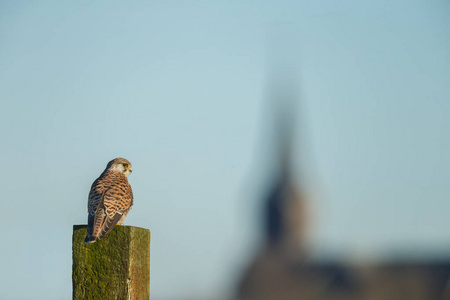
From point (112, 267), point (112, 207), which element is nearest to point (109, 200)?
point (112, 207)

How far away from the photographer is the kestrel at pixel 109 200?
5.62m

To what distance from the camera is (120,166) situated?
306 inches

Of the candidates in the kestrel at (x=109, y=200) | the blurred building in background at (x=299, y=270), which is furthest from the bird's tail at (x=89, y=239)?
the blurred building in background at (x=299, y=270)

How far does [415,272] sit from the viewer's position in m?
61.3

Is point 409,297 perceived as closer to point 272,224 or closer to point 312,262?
point 312,262

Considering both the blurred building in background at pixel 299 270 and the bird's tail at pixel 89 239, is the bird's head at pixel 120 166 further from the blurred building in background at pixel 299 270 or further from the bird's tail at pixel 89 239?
the blurred building in background at pixel 299 270

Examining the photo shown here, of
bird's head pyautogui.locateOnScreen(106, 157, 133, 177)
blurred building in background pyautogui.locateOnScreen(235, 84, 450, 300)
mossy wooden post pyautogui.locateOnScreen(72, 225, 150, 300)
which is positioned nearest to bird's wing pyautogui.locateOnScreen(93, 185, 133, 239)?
mossy wooden post pyautogui.locateOnScreen(72, 225, 150, 300)

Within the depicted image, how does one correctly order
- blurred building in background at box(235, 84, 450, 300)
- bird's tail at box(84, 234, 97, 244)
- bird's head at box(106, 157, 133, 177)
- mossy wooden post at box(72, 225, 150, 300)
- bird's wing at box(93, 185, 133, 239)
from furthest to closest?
blurred building in background at box(235, 84, 450, 300), bird's head at box(106, 157, 133, 177), bird's wing at box(93, 185, 133, 239), bird's tail at box(84, 234, 97, 244), mossy wooden post at box(72, 225, 150, 300)

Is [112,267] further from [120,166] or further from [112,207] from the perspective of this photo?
[120,166]

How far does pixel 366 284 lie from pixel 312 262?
1514 cm

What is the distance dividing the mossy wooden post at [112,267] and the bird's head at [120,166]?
218 cm

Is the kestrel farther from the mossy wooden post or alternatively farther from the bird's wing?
the mossy wooden post

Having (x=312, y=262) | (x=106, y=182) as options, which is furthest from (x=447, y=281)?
(x=106, y=182)

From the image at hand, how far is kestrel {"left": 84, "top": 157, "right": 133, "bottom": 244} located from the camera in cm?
562
